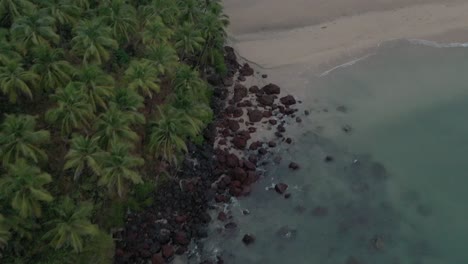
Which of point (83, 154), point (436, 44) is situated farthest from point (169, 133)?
point (436, 44)

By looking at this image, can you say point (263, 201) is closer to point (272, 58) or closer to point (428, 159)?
point (428, 159)

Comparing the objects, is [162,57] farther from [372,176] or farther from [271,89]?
[372,176]

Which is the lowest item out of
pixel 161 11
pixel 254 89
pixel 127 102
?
pixel 254 89

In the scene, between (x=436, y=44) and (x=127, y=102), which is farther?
(x=436, y=44)

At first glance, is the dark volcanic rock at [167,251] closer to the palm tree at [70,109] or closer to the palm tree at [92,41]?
the palm tree at [70,109]

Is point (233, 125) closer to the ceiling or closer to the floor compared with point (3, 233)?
closer to the floor

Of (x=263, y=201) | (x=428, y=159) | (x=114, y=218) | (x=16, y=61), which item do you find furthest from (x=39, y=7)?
(x=428, y=159)

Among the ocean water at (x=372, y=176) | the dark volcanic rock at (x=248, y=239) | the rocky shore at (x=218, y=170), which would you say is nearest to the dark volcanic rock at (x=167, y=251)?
the rocky shore at (x=218, y=170)

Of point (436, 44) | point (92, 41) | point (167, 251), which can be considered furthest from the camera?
point (436, 44)
